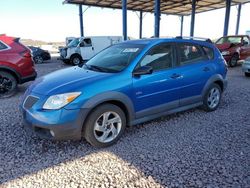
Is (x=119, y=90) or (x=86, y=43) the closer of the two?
(x=119, y=90)

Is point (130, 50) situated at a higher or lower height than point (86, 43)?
higher

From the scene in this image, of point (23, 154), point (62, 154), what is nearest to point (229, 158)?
point (62, 154)

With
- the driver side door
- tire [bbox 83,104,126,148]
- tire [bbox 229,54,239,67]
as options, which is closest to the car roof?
the driver side door

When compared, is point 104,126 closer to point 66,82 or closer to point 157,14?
point 66,82

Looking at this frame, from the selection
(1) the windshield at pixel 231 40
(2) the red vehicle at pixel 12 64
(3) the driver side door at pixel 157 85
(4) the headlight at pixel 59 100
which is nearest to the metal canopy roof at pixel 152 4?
(1) the windshield at pixel 231 40

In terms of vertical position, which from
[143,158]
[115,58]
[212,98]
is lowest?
[143,158]

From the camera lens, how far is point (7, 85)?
6.39 metres

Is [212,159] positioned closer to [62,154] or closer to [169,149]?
[169,149]

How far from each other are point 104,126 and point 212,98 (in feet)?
9.10

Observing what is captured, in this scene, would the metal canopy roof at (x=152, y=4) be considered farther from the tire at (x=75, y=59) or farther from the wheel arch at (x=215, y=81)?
the wheel arch at (x=215, y=81)

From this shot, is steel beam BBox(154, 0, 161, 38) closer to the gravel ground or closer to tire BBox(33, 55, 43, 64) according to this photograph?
tire BBox(33, 55, 43, 64)

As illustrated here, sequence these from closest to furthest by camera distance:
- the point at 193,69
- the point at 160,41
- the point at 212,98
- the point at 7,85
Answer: the point at 160,41
the point at 193,69
the point at 212,98
the point at 7,85

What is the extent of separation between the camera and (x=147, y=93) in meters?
3.75

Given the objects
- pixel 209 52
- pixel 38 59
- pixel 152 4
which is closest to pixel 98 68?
pixel 209 52
